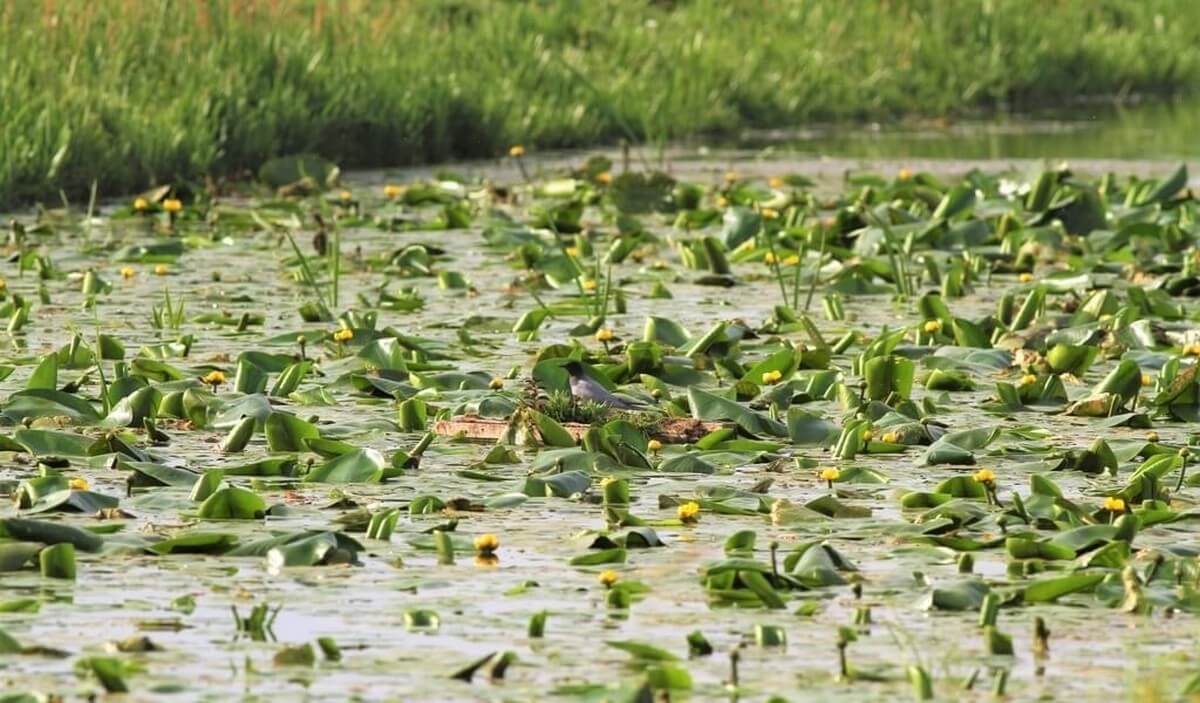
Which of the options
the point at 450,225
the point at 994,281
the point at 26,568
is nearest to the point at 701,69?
the point at 450,225

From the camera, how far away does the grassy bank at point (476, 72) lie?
10250 mm

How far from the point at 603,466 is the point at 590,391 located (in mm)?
695

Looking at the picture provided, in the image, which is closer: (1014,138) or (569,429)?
(569,429)

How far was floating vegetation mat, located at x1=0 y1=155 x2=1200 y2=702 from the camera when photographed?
11.7 ft

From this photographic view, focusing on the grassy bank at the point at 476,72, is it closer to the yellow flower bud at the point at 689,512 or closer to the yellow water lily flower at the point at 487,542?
the yellow flower bud at the point at 689,512

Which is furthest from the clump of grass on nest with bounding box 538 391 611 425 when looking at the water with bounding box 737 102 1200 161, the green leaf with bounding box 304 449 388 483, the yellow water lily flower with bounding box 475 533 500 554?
the water with bounding box 737 102 1200 161

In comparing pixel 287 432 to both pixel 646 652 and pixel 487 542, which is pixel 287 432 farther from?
pixel 646 652

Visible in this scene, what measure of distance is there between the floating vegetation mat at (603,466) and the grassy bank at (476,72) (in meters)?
1.19

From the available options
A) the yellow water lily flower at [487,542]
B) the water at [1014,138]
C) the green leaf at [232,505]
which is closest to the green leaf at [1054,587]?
the yellow water lily flower at [487,542]

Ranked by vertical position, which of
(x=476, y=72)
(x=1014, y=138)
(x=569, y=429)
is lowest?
(x=1014, y=138)

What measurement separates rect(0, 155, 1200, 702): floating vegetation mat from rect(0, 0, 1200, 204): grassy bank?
119cm

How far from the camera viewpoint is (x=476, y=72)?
13.0 m

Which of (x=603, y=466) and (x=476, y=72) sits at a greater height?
(x=476, y=72)

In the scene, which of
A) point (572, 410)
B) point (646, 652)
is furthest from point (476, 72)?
point (646, 652)
